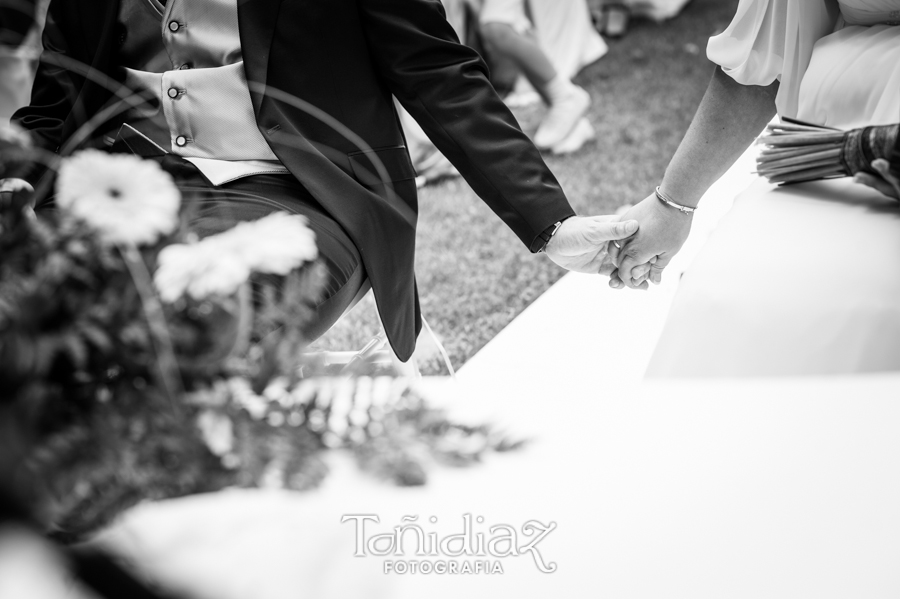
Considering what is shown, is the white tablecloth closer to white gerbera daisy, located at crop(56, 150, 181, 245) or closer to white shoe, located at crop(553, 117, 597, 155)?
white gerbera daisy, located at crop(56, 150, 181, 245)

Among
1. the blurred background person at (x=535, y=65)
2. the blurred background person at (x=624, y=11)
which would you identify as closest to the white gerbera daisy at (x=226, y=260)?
the blurred background person at (x=535, y=65)

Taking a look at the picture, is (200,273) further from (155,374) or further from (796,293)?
(796,293)

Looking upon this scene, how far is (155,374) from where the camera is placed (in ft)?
1.84

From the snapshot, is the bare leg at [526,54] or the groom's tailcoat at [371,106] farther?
the bare leg at [526,54]

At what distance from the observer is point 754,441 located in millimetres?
672

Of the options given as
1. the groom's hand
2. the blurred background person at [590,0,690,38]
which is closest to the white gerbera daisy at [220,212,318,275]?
the groom's hand

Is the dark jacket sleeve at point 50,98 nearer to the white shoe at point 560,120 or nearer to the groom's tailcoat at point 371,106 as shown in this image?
the groom's tailcoat at point 371,106

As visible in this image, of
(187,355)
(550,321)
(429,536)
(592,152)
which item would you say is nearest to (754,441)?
(429,536)

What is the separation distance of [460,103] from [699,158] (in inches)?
21.1

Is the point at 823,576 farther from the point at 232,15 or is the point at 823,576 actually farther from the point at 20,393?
the point at 232,15

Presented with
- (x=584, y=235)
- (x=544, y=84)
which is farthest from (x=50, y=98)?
(x=544, y=84)

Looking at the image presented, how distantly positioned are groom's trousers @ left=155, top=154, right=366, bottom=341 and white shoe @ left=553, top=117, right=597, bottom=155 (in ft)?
10.1

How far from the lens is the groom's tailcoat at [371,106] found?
1.42 metres

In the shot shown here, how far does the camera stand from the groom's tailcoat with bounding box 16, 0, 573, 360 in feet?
4.64
